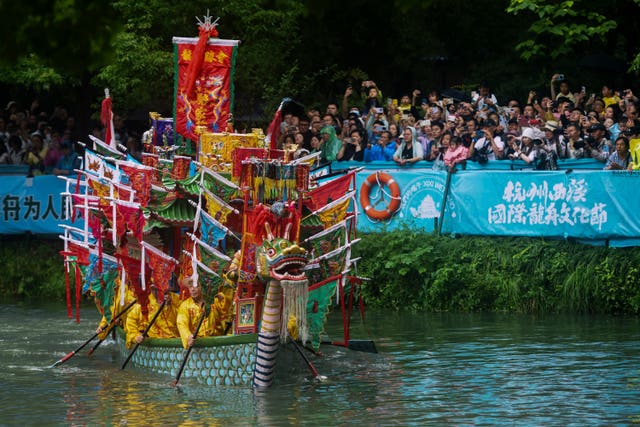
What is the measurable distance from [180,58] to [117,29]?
34.6 ft

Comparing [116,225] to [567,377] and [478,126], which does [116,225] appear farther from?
[478,126]

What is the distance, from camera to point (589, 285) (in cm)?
2231

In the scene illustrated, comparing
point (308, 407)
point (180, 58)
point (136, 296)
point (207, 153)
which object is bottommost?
point (308, 407)

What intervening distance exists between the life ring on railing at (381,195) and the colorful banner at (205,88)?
5.60 m

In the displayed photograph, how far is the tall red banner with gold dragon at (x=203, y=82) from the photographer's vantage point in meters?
19.7

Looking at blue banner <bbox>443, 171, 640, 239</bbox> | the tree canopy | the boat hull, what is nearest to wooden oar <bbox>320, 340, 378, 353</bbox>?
the boat hull

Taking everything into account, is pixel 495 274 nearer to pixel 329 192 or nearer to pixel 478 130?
pixel 478 130

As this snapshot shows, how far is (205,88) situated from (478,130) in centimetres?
642

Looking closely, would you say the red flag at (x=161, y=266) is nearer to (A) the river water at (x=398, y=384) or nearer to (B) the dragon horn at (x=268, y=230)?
(A) the river water at (x=398, y=384)

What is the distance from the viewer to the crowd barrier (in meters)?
22.0

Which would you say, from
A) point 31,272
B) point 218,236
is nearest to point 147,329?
point 218,236

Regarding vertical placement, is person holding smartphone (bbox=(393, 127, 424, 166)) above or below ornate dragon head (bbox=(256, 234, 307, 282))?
above

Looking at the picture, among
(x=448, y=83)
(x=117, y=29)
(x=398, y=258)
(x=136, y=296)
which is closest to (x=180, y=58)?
(x=136, y=296)

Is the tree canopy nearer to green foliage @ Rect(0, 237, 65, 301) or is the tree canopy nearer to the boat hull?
green foliage @ Rect(0, 237, 65, 301)
